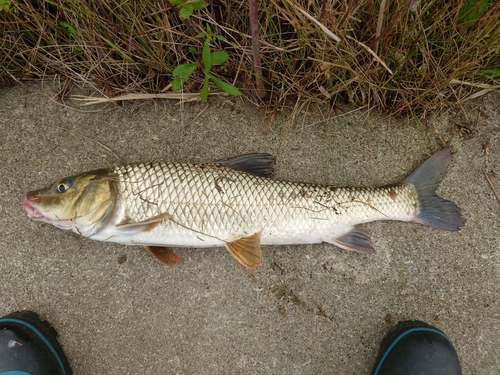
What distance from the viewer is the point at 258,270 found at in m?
2.27

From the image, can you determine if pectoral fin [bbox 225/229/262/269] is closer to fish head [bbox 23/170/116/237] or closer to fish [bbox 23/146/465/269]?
fish [bbox 23/146/465/269]

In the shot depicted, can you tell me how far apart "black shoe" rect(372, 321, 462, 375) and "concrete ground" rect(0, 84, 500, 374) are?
0.26ft

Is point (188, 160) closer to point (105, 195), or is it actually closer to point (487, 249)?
point (105, 195)

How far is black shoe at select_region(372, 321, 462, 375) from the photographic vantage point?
2.12 meters

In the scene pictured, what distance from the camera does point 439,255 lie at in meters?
2.29

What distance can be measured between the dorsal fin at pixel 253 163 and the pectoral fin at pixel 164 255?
0.64 metres

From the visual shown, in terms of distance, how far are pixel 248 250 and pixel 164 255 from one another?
1.81 feet

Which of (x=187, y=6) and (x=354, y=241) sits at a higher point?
(x=187, y=6)

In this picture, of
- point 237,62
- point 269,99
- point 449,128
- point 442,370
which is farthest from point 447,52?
point 442,370

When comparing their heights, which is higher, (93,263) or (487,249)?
(487,249)

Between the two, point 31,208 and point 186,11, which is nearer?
point 186,11

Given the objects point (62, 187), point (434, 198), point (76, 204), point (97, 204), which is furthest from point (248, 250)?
point (434, 198)

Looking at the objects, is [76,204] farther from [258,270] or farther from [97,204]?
[258,270]

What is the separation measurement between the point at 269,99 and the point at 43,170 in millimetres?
1613
